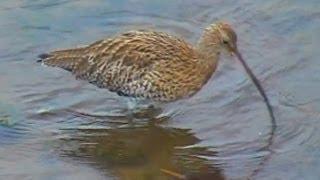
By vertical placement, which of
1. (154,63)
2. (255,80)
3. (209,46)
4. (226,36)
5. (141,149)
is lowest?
(141,149)

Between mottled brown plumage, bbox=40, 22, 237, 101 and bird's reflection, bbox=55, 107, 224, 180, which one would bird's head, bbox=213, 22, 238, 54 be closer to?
mottled brown plumage, bbox=40, 22, 237, 101

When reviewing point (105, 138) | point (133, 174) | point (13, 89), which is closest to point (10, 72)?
point (13, 89)

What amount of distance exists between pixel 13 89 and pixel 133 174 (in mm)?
1541

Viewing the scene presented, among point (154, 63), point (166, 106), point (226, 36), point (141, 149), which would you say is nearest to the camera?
point (141, 149)

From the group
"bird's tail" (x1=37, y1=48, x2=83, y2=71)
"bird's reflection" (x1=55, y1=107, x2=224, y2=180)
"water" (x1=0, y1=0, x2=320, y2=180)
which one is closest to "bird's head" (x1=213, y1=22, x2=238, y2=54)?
"water" (x1=0, y1=0, x2=320, y2=180)

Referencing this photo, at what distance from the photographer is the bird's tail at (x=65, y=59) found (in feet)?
28.3

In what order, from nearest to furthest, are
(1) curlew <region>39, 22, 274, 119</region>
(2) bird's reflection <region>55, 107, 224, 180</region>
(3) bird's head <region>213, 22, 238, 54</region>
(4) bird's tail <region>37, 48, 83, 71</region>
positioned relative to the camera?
(2) bird's reflection <region>55, 107, 224, 180</region> → (3) bird's head <region>213, 22, 238, 54</region> → (1) curlew <region>39, 22, 274, 119</region> → (4) bird's tail <region>37, 48, 83, 71</region>

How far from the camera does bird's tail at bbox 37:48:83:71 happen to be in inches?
340

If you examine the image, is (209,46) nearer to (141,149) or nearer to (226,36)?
(226,36)

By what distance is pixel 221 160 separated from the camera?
761cm

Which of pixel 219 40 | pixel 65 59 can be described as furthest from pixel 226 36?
pixel 65 59

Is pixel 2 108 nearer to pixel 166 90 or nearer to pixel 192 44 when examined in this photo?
pixel 166 90

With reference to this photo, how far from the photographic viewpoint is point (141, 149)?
312 inches

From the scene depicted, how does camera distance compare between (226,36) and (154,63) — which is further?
(154,63)
